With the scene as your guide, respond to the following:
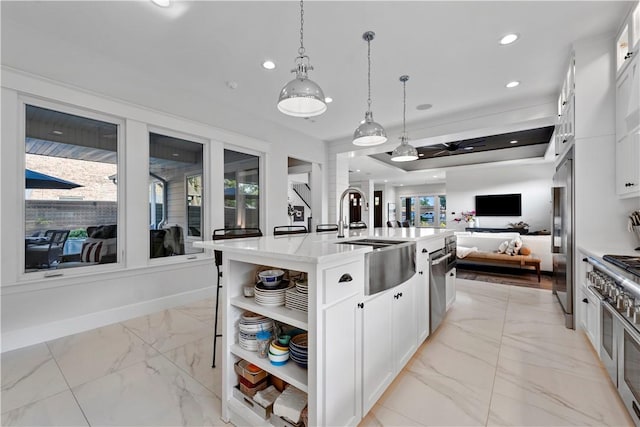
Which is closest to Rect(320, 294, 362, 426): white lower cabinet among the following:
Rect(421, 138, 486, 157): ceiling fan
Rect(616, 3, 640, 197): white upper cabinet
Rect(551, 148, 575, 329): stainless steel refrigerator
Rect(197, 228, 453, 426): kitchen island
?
Rect(197, 228, 453, 426): kitchen island

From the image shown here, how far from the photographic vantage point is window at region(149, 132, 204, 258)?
3357 mm

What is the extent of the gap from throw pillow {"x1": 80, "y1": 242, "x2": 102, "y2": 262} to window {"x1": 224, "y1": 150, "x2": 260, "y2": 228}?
4.93ft

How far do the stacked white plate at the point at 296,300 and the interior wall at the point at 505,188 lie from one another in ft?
28.0

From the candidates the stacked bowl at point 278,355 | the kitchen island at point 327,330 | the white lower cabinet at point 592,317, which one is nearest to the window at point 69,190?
the kitchen island at point 327,330

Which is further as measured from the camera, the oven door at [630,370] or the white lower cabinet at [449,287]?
the white lower cabinet at [449,287]

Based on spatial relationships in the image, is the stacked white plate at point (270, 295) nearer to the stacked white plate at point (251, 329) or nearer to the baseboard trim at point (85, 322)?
the stacked white plate at point (251, 329)

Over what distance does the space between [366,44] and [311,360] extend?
2765mm

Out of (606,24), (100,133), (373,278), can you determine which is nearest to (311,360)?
(373,278)

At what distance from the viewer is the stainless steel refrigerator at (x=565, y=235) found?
2.77 m

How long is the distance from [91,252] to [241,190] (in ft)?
6.69

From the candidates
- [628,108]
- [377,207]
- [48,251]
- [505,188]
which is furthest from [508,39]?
[377,207]

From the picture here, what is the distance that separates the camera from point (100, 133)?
9.67 ft

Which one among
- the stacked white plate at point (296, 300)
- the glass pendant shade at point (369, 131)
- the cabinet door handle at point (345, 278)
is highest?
the glass pendant shade at point (369, 131)

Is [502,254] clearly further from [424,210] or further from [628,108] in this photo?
[424,210]
